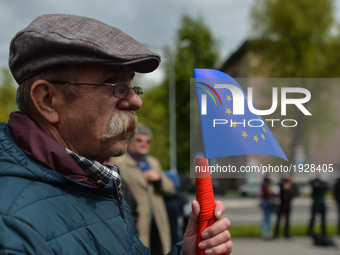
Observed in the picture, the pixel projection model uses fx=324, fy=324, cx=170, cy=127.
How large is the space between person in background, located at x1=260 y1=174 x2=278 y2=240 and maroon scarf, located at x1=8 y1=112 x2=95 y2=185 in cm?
858

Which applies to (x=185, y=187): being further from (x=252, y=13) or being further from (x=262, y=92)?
(x=262, y=92)

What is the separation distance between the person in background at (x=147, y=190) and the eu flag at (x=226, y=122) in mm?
2395

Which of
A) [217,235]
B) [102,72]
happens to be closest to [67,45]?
[102,72]

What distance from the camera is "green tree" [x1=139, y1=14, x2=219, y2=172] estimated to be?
13.6 meters

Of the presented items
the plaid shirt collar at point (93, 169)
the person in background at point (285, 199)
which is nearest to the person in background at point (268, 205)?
the person in background at point (285, 199)

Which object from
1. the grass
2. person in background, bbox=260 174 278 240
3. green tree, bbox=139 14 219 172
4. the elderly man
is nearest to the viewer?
the elderly man

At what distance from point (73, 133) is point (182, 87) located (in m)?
19.3

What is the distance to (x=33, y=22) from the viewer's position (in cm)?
123

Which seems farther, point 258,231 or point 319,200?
point 258,231

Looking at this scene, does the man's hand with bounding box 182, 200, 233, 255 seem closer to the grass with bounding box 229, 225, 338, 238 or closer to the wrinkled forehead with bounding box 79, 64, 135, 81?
the wrinkled forehead with bounding box 79, 64, 135, 81

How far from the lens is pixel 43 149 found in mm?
1100

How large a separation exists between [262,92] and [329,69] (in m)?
6.94

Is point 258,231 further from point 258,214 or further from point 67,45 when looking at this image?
point 67,45

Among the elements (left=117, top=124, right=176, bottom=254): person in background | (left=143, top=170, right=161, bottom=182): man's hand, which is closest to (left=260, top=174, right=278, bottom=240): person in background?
(left=117, top=124, right=176, bottom=254): person in background
